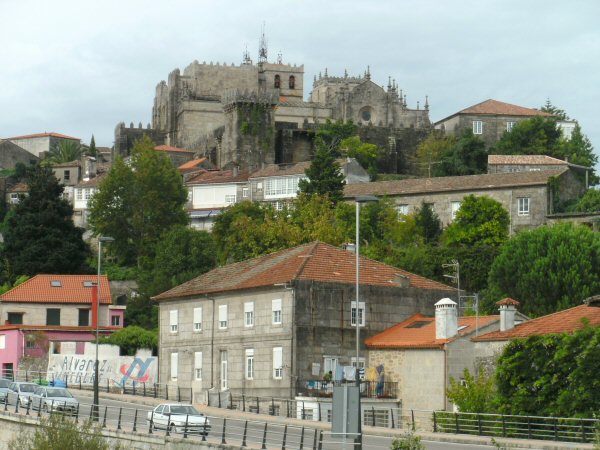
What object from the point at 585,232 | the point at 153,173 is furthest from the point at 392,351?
the point at 153,173

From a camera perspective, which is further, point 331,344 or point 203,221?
point 203,221

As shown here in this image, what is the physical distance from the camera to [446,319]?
2280 inches

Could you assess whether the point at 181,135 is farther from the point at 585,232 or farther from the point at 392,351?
the point at 392,351

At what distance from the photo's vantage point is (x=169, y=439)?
42.2m

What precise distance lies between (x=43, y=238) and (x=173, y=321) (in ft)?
127

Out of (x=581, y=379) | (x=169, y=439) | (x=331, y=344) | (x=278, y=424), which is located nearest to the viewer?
(x=169, y=439)

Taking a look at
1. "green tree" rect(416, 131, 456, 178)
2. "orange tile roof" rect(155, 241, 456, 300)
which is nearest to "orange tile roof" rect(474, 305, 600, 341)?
"orange tile roof" rect(155, 241, 456, 300)

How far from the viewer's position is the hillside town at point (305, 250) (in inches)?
2346

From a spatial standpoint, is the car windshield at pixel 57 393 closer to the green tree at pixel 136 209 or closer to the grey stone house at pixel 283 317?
the grey stone house at pixel 283 317

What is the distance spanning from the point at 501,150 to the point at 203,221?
1121 inches

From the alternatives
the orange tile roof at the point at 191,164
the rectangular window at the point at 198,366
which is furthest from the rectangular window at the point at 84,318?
the orange tile roof at the point at 191,164

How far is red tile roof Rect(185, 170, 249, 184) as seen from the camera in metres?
125

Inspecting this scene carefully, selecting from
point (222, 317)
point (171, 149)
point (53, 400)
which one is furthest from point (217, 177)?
point (53, 400)

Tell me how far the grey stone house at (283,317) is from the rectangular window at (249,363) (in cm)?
4
